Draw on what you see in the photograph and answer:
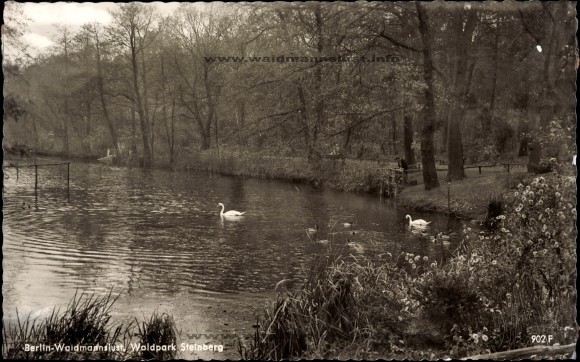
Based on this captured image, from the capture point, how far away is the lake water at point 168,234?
8836 mm

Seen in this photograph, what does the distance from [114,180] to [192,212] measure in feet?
8.69

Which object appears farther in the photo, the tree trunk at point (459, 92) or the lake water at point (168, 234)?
the tree trunk at point (459, 92)

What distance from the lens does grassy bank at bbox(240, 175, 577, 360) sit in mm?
6910

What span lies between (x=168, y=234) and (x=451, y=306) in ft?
22.0

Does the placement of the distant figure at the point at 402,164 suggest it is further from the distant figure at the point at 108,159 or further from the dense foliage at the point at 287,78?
the distant figure at the point at 108,159

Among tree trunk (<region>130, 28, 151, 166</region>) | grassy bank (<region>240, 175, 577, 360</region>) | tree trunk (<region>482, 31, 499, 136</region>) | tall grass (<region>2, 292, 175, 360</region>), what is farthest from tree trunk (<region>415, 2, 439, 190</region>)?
tall grass (<region>2, 292, 175, 360</region>)

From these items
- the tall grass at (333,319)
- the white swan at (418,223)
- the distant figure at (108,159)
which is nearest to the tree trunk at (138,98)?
the distant figure at (108,159)

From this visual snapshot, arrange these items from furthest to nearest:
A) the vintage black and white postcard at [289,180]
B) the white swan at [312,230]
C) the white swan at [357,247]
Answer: the white swan at [312,230] → the white swan at [357,247] → the vintage black and white postcard at [289,180]

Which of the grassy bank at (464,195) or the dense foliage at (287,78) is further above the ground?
the dense foliage at (287,78)

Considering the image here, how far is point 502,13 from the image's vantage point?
10008 millimetres

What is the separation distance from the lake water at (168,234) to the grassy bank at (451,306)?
1571mm

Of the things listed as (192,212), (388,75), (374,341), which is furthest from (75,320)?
(388,75)

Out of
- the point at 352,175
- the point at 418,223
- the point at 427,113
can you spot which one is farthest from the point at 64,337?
the point at 427,113

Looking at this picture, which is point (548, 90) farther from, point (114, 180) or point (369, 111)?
point (114, 180)
